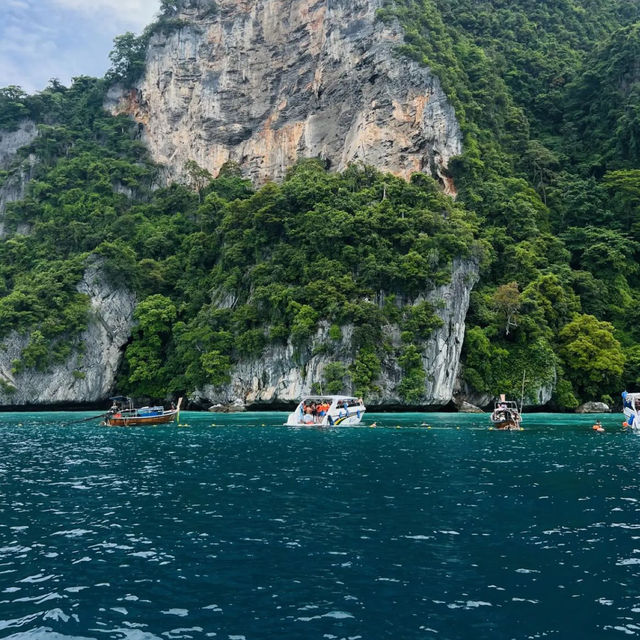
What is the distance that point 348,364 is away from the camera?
147 feet

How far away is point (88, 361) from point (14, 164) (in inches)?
1578

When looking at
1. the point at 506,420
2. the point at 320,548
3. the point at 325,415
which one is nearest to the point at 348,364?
the point at 325,415

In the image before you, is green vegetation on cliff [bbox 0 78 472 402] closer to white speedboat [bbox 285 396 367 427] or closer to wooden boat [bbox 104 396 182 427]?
white speedboat [bbox 285 396 367 427]

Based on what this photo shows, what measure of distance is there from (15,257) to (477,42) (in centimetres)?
7127

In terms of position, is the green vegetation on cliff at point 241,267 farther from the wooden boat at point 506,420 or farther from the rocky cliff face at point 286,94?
the wooden boat at point 506,420

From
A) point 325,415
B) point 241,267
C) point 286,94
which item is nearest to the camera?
point 325,415

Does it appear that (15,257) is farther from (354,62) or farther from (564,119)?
(564,119)

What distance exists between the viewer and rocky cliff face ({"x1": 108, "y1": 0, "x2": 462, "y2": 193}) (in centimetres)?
6400

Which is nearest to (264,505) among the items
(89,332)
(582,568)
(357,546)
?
(357,546)

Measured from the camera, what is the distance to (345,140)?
229 ft

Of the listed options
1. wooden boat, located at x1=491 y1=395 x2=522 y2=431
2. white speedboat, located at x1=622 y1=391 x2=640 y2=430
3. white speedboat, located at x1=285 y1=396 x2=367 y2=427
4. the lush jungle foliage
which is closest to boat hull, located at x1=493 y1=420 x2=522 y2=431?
wooden boat, located at x1=491 y1=395 x2=522 y2=431

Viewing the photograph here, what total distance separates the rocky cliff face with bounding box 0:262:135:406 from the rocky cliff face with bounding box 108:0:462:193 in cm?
2765

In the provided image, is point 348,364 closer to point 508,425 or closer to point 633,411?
point 508,425

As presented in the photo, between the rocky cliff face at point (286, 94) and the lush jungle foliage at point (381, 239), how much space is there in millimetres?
3149
